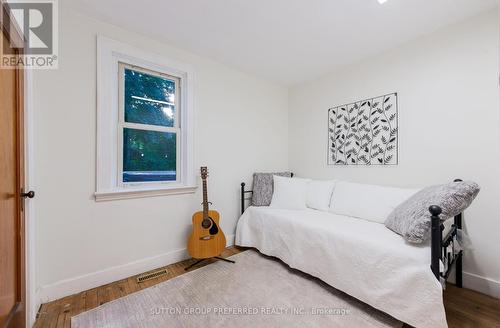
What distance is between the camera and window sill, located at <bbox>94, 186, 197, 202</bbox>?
1827mm

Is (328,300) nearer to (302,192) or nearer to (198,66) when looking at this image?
(302,192)

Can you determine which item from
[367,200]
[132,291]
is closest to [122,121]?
[132,291]

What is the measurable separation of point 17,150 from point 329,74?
10.3ft

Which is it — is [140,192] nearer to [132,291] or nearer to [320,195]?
[132,291]

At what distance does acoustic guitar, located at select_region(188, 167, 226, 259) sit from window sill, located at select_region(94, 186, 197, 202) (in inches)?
10.5

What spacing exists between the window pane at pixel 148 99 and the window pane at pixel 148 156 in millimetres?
139

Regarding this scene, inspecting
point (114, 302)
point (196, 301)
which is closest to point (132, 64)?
point (114, 302)

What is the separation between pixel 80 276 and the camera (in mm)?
1737

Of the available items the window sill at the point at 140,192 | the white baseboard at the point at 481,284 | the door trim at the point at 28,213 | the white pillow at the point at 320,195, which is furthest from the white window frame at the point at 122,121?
the white baseboard at the point at 481,284

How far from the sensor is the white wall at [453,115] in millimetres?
1683

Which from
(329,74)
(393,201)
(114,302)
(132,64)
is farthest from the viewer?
(329,74)

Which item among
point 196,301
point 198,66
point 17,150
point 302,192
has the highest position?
point 198,66

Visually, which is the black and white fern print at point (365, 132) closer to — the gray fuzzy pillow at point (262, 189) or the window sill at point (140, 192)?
the gray fuzzy pillow at point (262, 189)

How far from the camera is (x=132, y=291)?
1747 millimetres
